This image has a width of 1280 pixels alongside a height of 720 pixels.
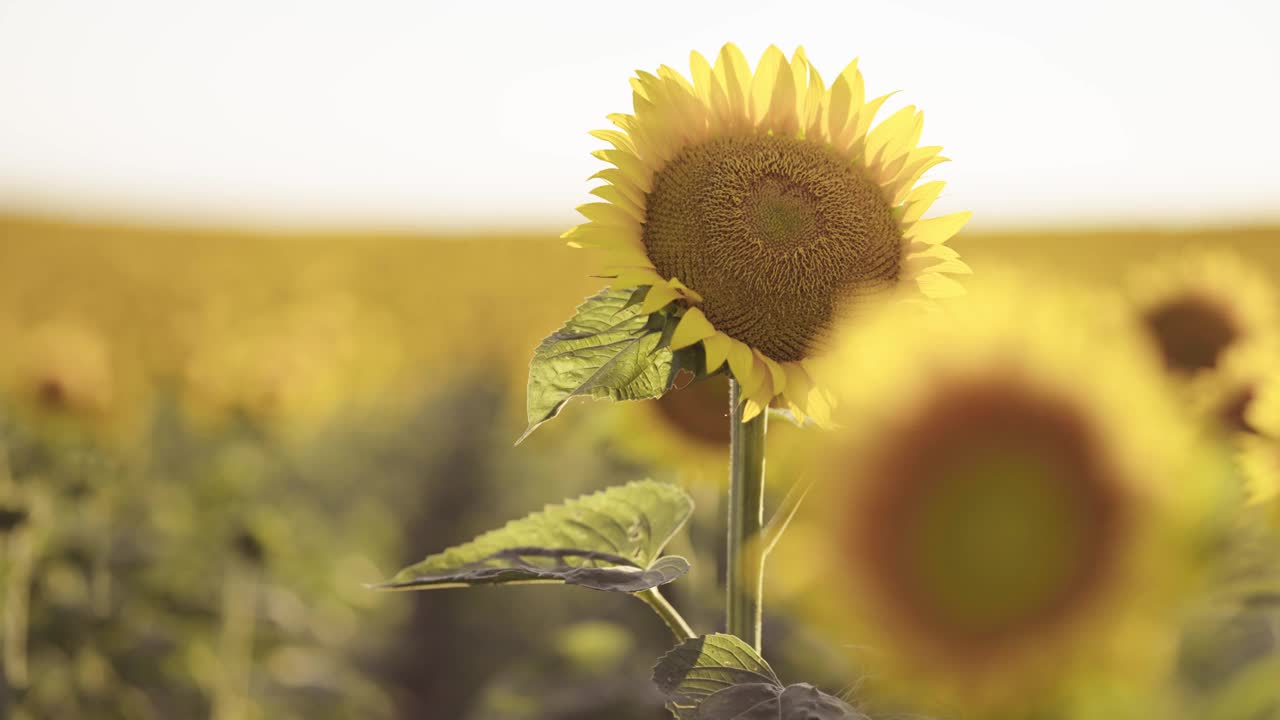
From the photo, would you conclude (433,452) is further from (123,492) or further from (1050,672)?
(1050,672)

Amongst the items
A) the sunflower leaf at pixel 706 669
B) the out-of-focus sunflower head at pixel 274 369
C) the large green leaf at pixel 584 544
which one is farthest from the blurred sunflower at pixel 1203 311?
the out-of-focus sunflower head at pixel 274 369

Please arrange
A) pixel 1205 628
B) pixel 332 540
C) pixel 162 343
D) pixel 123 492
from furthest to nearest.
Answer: pixel 162 343, pixel 332 540, pixel 123 492, pixel 1205 628

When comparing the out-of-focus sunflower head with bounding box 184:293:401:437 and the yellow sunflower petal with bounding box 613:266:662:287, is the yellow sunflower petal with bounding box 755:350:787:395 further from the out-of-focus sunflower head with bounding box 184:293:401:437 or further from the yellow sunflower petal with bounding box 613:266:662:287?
the out-of-focus sunflower head with bounding box 184:293:401:437

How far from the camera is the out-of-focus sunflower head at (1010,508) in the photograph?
579mm

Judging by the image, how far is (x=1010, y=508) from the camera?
562 mm

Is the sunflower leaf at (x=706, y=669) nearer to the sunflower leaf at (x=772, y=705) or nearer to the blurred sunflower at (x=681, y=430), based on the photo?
the sunflower leaf at (x=772, y=705)

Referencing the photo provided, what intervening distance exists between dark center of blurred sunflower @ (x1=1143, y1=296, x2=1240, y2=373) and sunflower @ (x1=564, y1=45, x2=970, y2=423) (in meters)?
1.50

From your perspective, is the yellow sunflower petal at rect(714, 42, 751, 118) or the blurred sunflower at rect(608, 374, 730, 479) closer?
the yellow sunflower petal at rect(714, 42, 751, 118)

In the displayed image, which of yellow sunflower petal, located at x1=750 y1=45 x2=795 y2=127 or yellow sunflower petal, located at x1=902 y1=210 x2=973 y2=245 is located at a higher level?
yellow sunflower petal, located at x1=750 y1=45 x2=795 y2=127

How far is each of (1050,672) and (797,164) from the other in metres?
0.51

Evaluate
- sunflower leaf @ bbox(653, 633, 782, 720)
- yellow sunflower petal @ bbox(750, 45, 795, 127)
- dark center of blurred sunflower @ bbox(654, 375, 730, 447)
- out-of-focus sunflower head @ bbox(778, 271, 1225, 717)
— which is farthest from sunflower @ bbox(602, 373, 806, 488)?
out-of-focus sunflower head @ bbox(778, 271, 1225, 717)

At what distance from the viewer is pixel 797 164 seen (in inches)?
38.7

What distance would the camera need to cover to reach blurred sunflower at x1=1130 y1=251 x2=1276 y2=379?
228 centimetres

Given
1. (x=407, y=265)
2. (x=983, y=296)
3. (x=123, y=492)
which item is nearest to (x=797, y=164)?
(x=983, y=296)
